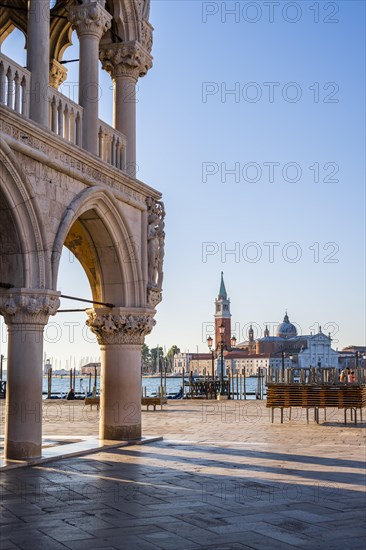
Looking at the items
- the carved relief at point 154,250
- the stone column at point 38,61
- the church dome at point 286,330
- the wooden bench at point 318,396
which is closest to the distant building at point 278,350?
the church dome at point 286,330

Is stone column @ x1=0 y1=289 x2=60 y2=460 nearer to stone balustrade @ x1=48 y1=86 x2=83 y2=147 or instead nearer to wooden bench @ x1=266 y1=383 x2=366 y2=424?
stone balustrade @ x1=48 y1=86 x2=83 y2=147

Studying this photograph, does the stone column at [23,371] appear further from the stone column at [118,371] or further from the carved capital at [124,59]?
the carved capital at [124,59]

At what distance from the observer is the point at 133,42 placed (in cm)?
1292

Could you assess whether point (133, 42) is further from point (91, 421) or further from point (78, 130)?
point (91, 421)

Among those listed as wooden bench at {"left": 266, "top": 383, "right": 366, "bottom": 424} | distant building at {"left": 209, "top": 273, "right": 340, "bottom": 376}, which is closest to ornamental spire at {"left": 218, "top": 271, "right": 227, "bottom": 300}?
distant building at {"left": 209, "top": 273, "right": 340, "bottom": 376}

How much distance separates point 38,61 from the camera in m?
10.1

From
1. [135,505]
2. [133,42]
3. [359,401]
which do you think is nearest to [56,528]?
[135,505]

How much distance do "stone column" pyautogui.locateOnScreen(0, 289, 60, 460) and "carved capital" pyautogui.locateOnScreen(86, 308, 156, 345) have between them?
2.62 meters

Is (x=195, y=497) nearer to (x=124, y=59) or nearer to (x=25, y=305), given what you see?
(x=25, y=305)

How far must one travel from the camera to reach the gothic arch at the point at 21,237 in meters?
9.39

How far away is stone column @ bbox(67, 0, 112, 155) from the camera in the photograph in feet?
37.5

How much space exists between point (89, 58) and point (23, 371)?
4.97 metres

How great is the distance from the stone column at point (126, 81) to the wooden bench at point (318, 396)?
19.7ft

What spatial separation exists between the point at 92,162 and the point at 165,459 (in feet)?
14.3
